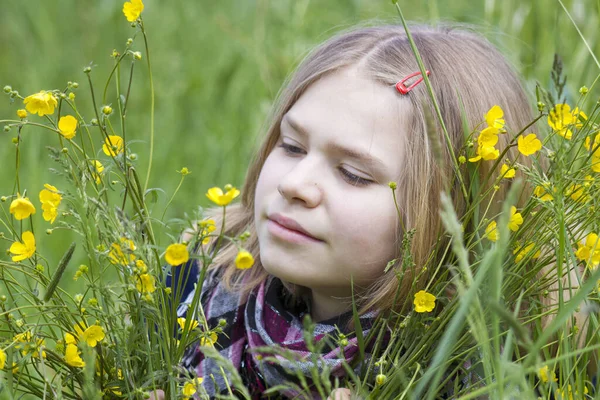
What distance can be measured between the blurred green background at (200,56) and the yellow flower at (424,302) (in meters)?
1.16

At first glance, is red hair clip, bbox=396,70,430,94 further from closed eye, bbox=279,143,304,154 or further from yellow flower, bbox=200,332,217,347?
yellow flower, bbox=200,332,217,347

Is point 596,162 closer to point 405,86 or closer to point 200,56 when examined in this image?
point 405,86

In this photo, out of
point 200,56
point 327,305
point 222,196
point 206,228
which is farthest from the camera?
point 200,56

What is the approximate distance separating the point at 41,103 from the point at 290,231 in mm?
454

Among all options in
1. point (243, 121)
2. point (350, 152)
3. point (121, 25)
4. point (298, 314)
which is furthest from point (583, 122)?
point (121, 25)

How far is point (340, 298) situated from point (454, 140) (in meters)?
0.35

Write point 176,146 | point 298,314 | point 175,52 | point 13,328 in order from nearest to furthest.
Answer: point 13,328
point 298,314
point 176,146
point 175,52

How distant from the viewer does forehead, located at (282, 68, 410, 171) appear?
4.26 feet

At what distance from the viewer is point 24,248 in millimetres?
1059

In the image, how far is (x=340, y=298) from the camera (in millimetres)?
1402

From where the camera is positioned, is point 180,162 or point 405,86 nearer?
point 405,86

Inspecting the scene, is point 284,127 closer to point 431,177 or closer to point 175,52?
point 431,177

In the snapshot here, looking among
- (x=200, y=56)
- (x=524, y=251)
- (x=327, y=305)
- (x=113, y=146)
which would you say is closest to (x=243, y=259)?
(x=113, y=146)

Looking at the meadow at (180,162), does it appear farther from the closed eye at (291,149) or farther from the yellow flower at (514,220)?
the closed eye at (291,149)
